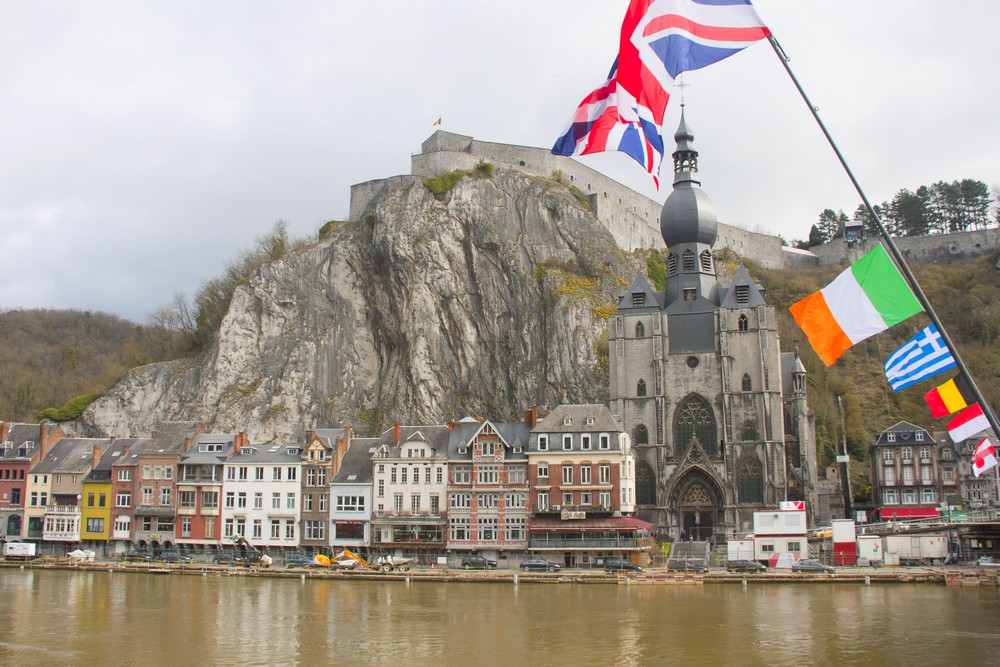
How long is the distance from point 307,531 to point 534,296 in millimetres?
26642

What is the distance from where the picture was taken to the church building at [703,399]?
5881 cm

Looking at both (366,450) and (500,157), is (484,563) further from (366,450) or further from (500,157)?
(500,157)

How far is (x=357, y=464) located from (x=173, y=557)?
1154 cm

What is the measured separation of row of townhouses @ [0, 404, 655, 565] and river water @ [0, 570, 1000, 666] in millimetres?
7772

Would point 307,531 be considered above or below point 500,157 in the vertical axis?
below

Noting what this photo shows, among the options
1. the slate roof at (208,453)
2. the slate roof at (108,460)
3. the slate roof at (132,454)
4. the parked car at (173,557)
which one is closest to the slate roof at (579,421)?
the slate roof at (208,453)

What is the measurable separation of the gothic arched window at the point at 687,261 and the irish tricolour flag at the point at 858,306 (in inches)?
2003

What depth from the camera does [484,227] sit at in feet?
246

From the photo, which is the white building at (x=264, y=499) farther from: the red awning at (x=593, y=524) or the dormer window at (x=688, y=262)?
the dormer window at (x=688, y=262)

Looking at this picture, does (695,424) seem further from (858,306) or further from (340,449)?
(858,306)

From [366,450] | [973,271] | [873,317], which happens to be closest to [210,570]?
[366,450]

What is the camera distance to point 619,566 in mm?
47906

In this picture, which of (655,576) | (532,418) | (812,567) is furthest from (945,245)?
(655,576)

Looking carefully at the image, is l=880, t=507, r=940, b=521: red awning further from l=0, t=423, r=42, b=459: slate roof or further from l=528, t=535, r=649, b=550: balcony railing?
l=0, t=423, r=42, b=459: slate roof
